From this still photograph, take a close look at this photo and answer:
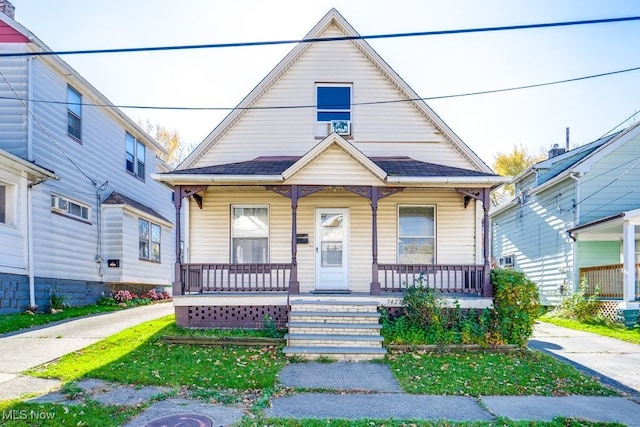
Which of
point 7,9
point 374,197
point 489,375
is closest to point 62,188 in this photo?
point 7,9

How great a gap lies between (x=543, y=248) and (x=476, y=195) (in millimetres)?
8613

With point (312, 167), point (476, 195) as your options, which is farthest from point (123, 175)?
point (476, 195)

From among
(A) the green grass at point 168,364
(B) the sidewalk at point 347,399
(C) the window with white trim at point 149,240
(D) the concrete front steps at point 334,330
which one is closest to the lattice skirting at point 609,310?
(B) the sidewalk at point 347,399

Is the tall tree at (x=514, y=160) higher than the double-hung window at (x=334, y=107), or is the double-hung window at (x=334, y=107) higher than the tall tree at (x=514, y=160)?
the tall tree at (x=514, y=160)

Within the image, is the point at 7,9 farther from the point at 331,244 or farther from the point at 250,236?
the point at 331,244

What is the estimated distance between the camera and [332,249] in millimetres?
11648

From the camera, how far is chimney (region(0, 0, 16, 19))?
12.8 meters

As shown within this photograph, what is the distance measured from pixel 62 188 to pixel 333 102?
27.5 ft

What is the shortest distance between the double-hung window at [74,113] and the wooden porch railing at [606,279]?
16689 millimetres

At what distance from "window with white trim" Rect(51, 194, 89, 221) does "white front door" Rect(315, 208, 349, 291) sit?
7687 millimetres

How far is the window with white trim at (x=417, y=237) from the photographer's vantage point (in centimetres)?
1173

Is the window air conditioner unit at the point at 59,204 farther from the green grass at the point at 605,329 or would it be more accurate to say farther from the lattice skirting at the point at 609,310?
the lattice skirting at the point at 609,310

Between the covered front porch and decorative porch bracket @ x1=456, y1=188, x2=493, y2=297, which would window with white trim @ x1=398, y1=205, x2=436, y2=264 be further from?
the covered front porch

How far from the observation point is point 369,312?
9.28 metres
